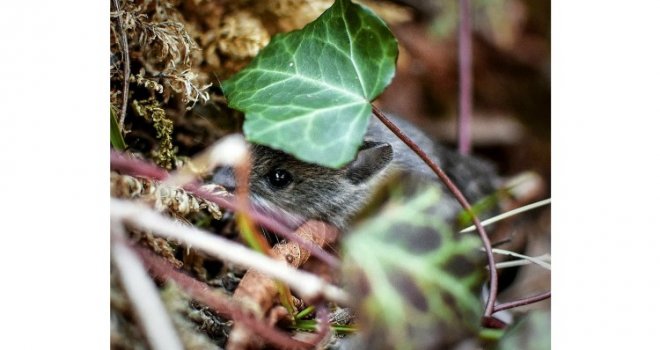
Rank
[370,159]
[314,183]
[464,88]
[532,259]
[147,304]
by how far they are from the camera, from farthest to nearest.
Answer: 1. [464,88]
2. [314,183]
3. [370,159]
4. [532,259]
5. [147,304]

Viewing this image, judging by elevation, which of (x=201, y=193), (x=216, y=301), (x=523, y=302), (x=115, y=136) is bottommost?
(x=523, y=302)

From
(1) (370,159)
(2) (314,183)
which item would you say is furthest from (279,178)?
(1) (370,159)

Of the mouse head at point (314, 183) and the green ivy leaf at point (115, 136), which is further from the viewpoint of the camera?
the mouse head at point (314, 183)

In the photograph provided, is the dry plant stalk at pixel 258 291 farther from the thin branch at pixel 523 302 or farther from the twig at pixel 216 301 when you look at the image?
the thin branch at pixel 523 302

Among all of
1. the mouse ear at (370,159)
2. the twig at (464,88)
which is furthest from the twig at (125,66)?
the twig at (464,88)

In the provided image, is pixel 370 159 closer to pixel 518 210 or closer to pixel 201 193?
pixel 518 210

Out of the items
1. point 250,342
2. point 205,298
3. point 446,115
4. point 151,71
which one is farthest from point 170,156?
point 446,115

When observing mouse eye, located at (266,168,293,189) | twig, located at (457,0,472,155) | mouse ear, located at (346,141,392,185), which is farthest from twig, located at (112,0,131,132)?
twig, located at (457,0,472,155)
